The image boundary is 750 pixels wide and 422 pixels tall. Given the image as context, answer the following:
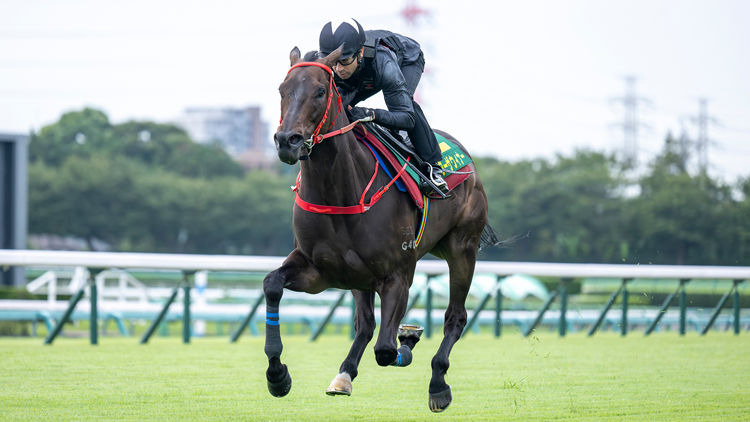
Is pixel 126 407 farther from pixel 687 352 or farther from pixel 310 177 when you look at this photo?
pixel 687 352

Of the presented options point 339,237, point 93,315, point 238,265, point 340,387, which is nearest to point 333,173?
point 339,237

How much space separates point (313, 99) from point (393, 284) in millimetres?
996

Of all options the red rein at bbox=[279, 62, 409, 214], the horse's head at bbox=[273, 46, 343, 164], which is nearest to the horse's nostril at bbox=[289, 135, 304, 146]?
the horse's head at bbox=[273, 46, 343, 164]

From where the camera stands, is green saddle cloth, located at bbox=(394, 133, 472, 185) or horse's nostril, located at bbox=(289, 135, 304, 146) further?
green saddle cloth, located at bbox=(394, 133, 472, 185)

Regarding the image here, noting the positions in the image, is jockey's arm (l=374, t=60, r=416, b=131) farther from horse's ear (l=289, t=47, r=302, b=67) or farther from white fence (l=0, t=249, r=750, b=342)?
white fence (l=0, t=249, r=750, b=342)

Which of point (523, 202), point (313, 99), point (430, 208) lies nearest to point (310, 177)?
point (313, 99)

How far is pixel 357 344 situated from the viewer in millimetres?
3855

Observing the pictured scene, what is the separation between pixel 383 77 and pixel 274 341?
1.39 metres

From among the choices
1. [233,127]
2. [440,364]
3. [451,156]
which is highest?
[233,127]

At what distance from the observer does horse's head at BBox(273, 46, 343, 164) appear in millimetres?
3082

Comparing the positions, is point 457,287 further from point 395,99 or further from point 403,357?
point 395,99

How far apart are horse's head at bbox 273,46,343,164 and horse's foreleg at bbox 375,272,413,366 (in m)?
0.84

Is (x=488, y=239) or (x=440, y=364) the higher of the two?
(x=488, y=239)

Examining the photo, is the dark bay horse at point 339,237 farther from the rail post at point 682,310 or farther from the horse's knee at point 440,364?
the rail post at point 682,310
